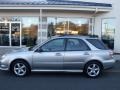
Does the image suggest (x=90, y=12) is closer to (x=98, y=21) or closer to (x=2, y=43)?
(x=98, y=21)

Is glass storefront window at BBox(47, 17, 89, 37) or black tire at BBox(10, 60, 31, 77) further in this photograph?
glass storefront window at BBox(47, 17, 89, 37)

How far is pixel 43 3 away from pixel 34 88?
11080mm

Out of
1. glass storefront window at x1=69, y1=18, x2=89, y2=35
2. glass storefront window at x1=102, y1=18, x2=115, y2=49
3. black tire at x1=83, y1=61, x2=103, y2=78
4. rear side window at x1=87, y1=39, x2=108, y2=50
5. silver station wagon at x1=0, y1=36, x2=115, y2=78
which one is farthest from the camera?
glass storefront window at x1=69, y1=18, x2=89, y2=35

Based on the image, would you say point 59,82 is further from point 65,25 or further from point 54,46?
point 65,25

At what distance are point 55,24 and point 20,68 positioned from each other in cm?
1075

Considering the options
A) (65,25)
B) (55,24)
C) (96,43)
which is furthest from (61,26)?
(96,43)

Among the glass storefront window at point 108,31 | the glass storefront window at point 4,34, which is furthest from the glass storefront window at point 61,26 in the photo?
the glass storefront window at point 4,34

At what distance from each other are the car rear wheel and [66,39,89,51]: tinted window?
1.71 m

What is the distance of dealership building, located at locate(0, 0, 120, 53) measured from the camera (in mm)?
21266

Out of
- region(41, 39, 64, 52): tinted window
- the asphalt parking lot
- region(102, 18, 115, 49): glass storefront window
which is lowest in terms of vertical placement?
the asphalt parking lot

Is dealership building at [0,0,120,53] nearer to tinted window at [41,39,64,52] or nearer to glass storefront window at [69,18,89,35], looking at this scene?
glass storefront window at [69,18,89,35]

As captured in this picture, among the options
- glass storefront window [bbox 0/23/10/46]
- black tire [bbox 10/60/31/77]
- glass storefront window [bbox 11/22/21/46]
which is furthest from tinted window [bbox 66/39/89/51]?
glass storefront window [bbox 0/23/10/46]

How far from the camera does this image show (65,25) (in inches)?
872

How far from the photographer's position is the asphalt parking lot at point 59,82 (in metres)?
9.78
